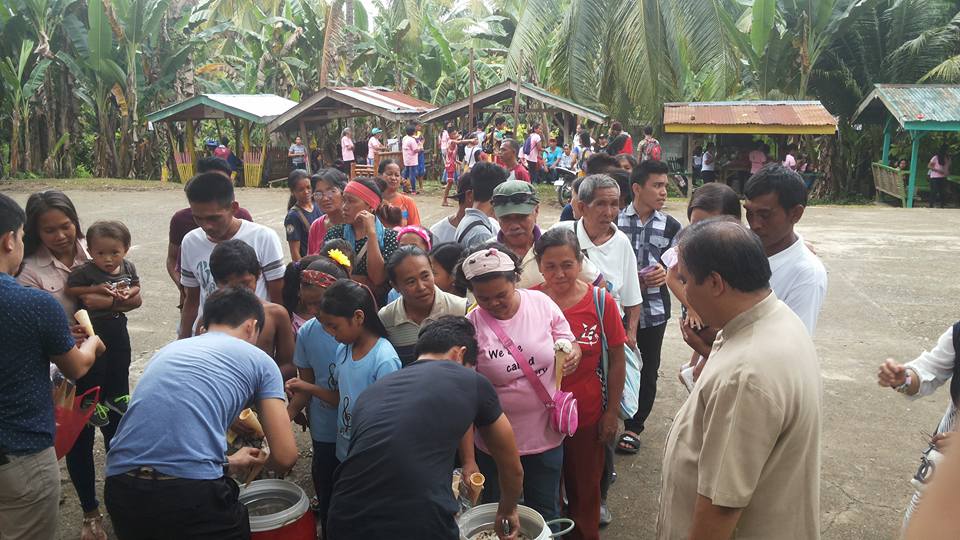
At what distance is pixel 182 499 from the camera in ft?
7.88

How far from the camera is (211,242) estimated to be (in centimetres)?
411

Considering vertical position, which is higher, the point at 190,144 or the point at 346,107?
the point at 346,107

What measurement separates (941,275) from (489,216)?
8.02 metres

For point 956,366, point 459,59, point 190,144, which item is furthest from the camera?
point 459,59

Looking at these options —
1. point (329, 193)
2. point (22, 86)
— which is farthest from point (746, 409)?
point (22, 86)

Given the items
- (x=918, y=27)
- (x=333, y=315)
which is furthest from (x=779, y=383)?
(x=918, y=27)

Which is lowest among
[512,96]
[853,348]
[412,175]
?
[853,348]

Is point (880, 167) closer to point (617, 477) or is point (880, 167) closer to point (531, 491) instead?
point (617, 477)

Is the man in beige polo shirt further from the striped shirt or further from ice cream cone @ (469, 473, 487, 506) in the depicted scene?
the striped shirt

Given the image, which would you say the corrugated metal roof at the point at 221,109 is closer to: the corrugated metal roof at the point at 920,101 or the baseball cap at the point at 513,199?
the corrugated metal roof at the point at 920,101

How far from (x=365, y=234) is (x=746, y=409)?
3.00 metres

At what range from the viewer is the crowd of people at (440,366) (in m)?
2.00

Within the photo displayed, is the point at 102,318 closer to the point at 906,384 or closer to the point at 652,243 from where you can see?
the point at 652,243

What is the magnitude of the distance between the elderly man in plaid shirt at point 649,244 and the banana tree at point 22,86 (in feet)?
67.1
